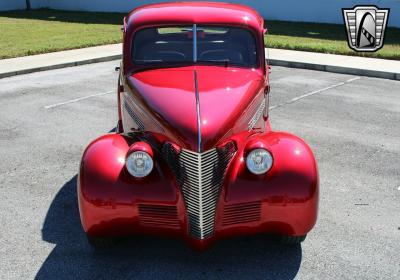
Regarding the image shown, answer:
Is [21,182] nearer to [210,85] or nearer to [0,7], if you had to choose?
[210,85]

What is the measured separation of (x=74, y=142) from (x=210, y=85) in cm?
341

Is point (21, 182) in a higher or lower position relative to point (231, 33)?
lower

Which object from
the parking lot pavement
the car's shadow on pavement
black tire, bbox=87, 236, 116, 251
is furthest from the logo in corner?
black tire, bbox=87, 236, 116, 251

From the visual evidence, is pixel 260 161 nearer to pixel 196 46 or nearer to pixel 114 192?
pixel 114 192

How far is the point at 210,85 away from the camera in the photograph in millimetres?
4621

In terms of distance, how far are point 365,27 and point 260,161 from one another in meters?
14.2

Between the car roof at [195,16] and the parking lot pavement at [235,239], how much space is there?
2087 mm

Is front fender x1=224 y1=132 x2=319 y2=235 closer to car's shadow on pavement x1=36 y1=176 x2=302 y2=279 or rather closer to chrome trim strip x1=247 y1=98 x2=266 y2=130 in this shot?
car's shadow on pavement x1=36 y1=176 x2=302 y2=279

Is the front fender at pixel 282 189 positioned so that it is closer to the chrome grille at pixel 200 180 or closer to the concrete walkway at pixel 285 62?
the chrome grille at pixel 200 180

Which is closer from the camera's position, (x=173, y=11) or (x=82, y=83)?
(x=173, y=11)

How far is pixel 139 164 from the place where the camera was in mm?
3893

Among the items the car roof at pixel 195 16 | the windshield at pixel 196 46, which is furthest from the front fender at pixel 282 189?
the car roof at pixel 195 16

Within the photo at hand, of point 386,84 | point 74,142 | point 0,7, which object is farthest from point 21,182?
point 0,7

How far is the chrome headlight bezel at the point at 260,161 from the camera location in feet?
12.8
